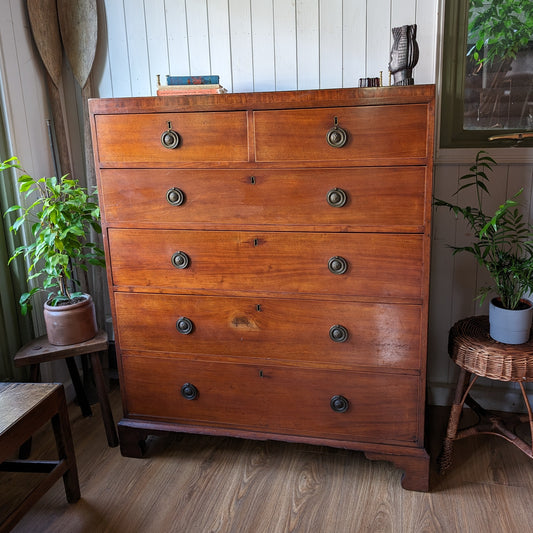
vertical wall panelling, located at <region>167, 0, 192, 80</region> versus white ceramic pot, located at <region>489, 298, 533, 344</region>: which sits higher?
vertical wall panelling, located at <region>167, 0, 192, 80</region>

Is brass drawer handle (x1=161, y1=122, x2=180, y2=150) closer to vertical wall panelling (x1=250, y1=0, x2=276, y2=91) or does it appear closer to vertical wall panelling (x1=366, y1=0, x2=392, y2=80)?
vertical wall panelling (x1=250, y1=0, x2=276, y2=91)

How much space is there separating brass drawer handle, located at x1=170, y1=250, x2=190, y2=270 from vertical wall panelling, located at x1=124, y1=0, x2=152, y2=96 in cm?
89

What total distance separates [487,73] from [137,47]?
1.42 metres

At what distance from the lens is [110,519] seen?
161 cm

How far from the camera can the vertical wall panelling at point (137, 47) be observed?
210 cm

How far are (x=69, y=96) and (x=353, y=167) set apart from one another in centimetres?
147

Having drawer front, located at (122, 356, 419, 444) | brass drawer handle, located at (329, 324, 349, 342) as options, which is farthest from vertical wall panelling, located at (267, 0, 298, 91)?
drawer front, located at (122, 356, 419, 444)

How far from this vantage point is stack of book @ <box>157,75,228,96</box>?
1.63 metres

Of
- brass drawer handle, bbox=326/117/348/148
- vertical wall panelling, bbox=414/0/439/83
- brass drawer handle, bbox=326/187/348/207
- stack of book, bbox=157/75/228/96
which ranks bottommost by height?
brass drawer handle, bbox=326/187/348/207

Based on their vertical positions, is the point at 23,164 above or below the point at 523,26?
below

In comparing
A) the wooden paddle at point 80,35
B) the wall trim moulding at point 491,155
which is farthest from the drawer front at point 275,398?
the wooden paddle at point 80,35

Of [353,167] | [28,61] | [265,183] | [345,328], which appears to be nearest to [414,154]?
[353,167]

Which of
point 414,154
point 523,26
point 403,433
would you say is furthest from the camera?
point 523,26

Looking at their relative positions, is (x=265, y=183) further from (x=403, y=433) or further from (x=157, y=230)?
(x=403, y=433)
